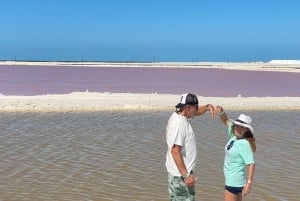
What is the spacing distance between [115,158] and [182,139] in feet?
17.9

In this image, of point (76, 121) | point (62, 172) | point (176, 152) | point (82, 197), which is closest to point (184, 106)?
point (176, 152)

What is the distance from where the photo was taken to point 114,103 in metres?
20.4

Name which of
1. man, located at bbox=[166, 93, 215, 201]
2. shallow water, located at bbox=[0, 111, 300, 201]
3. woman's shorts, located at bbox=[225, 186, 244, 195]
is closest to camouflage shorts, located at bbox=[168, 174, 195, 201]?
man, located at bbox=[166, 93, 215, 201]

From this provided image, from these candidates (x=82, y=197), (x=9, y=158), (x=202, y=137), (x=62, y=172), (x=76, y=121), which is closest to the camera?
(x=82, y=197)

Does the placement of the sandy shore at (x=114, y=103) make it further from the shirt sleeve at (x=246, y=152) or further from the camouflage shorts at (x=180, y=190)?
the shirt sleeve at (x=246, y=152)

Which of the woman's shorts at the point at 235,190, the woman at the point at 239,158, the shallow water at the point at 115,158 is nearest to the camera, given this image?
the woman at the point at 239,158

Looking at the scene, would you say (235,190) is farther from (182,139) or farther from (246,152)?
(182,139)

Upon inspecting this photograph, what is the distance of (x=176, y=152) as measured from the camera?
4875 mm

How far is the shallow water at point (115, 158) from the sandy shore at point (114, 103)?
2.51 metres

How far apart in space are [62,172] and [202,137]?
4830 millimetres

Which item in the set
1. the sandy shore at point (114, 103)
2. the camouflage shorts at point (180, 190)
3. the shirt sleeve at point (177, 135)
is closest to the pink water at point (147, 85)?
the sandy shore at point (114, 103)

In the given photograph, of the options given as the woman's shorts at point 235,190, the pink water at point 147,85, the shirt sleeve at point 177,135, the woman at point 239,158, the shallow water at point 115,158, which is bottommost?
the shallow water at point 115,158

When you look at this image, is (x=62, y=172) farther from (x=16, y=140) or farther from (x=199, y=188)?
(x=16, y=140)

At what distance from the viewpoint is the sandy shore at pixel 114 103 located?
19.2m
